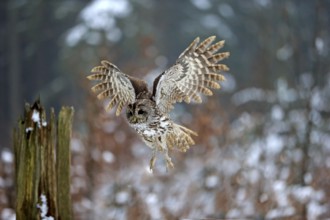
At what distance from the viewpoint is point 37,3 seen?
1919cm

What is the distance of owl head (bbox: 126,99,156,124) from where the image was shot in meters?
3.61

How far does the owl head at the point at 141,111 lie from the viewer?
3.61 meters

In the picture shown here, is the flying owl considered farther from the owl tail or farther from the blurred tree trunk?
the blurred tree trunk

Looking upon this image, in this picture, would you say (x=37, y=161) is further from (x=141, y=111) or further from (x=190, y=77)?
(x=190, y=77)

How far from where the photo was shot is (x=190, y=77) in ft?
12.6

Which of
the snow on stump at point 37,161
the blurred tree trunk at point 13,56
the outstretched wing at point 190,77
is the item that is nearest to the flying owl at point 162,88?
the outstretched wing at point 190,77

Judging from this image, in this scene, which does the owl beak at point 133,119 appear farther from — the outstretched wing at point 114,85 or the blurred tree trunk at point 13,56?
the blurred tree trunk at point 13,56

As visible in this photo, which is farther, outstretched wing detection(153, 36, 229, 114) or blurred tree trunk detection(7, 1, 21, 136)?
blurred tree trunk detection(7, 1, 21, 136)

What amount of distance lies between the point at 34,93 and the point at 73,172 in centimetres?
961

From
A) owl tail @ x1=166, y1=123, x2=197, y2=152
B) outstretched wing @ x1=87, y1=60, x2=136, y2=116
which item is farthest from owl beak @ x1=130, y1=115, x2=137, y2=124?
owl tail @ x1=166, y1=123, x2=197, y2=152

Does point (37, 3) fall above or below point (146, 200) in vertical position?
above

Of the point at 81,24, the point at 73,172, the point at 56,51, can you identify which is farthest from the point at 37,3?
the point at 73,172

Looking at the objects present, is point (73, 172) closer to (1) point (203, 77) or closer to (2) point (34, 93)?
(1) point (203, 77)

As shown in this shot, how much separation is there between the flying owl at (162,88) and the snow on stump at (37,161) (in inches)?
26.2
